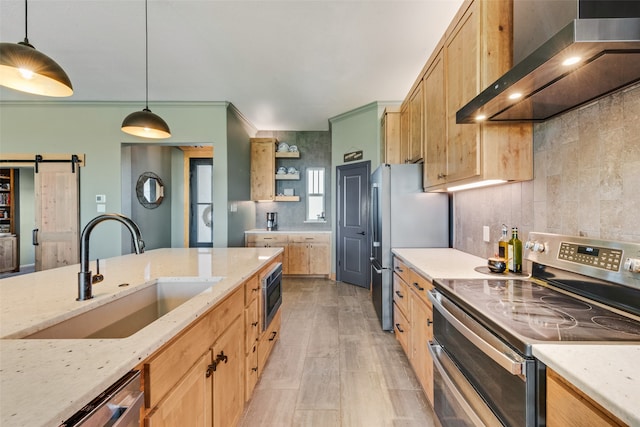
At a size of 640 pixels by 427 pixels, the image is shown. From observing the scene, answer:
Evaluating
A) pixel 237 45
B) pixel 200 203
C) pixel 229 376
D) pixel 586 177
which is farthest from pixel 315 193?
pixel 586 177

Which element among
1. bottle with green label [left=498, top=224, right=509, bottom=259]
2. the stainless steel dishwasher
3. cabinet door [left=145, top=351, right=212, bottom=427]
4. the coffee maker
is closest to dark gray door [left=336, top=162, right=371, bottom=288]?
the coffee maker

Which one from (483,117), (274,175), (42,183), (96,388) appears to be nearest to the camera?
(96,388)

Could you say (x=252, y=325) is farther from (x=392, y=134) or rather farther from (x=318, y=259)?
(x=318, y=259)

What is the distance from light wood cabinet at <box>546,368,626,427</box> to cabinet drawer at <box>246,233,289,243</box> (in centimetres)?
445

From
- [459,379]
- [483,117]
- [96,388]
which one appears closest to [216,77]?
[483,117]

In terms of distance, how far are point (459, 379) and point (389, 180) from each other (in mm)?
1817

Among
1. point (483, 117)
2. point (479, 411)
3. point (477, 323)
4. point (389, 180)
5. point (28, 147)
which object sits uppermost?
point (28, 147)

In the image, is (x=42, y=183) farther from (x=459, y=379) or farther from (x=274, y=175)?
(x=459, y=379)

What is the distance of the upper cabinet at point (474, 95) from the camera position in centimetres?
148

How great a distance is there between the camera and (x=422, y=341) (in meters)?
1.74

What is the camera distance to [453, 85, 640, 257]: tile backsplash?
106cm

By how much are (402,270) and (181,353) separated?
1.83 meters

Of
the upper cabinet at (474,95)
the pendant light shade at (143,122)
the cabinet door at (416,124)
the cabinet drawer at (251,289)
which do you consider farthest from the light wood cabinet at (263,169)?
the upper cabinet at (474,95)

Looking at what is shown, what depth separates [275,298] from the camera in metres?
2.26
